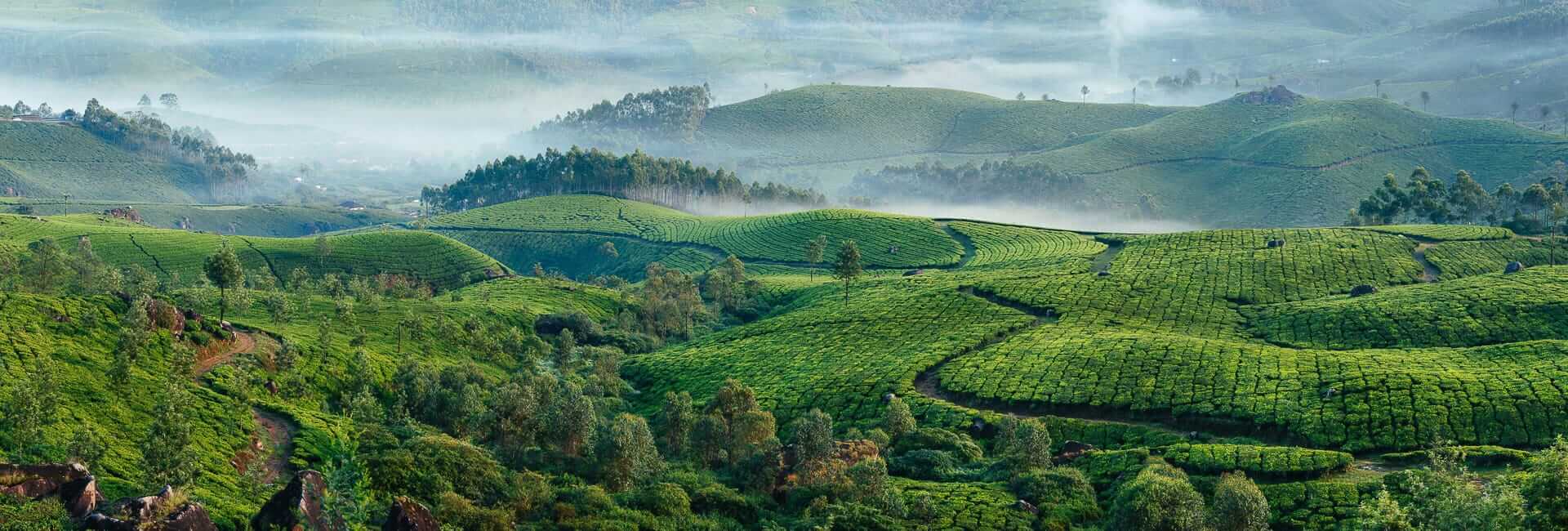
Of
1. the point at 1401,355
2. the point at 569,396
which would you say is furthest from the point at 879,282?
the point at 569,396

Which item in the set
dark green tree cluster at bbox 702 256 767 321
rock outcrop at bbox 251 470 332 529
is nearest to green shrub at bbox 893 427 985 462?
rock outcrop at bbox 251 470 332 529

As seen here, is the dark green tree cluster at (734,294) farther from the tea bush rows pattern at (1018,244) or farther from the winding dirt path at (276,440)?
the winding dirt path at (276,440)

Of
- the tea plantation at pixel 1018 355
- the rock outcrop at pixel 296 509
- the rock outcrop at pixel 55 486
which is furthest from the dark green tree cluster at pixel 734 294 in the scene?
the rock outcrop at pixel 55 486

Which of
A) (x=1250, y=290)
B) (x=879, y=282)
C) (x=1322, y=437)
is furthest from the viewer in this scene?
(x=879, y=282)

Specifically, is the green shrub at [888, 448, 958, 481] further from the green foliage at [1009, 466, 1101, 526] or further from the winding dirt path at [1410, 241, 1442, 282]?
the winding dirt path at [1410, 241, 1442, 282]

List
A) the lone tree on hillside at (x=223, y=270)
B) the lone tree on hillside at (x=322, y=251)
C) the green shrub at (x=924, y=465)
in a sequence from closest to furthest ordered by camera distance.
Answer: the green shrub at (x=924, y=465) → the lone tree on hillside at (x=223, y=270) → the lone tree on hillside at (x=322, y=251)

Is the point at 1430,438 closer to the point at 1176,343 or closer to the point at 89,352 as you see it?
the point at 1176,343
